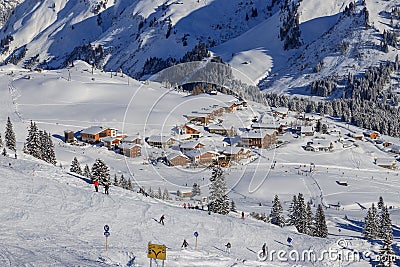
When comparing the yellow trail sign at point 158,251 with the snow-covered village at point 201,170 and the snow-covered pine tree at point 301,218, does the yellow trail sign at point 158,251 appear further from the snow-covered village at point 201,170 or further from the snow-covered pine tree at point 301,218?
the snow-covered pine tree at point 301,218

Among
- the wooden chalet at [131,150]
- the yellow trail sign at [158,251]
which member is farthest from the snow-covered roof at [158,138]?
the yellow trail sign at [158,251]

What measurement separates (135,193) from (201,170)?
3141 cm

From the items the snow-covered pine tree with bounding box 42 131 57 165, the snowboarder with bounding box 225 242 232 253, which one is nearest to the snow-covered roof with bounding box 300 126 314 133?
the snow-covered pine tree with bounding box 42 131 57 165

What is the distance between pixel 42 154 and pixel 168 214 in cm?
3595

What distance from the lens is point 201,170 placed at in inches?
2724

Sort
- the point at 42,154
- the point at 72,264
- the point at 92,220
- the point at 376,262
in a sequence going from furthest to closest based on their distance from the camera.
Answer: the point at 42,154 → the point at 376,262 → the point at 92,220 → the point at 72,264

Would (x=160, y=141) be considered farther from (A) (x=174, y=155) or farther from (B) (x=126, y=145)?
(A) (x=174, y=155)

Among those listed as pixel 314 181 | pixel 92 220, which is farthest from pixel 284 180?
pixel 92 220

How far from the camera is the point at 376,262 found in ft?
97.0

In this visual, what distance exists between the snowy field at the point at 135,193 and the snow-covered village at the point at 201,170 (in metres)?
0.16

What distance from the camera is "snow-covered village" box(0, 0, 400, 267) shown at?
85.5 ft

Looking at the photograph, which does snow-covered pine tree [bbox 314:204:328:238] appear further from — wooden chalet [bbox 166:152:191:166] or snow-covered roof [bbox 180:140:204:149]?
snow-covered roof [bbox 180:140:204:149]

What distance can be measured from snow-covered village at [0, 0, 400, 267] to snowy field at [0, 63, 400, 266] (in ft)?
0.53

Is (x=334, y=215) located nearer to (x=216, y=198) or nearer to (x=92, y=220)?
(x=216, y=198)
